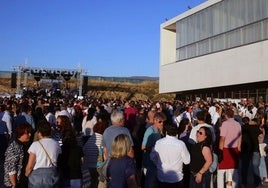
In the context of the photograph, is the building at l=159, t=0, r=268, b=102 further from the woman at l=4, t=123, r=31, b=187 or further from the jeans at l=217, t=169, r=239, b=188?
the woman at l=4, t=123, r=31, b=187

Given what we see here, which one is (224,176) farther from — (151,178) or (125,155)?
(125,155)

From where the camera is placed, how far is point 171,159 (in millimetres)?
6324

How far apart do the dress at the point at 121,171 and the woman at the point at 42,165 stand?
41.9 inches

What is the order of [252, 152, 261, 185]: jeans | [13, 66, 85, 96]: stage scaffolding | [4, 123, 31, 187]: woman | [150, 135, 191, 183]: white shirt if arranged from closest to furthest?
[4, 123, 31, 187]: woman, [150, 135, 191, 183]: white shirt, [252, 152, 261, 185]: jeans, [13, 66, 85, 96]: stage scaffolding

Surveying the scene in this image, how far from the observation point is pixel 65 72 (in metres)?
39.7

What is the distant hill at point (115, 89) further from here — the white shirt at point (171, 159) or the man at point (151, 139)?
the white shirt at point (171, 159)

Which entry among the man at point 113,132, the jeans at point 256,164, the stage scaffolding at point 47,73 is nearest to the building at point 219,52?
the stage scaffolding at point 47,73

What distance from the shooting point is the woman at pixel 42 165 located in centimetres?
580

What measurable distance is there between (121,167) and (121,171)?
47 millimetres

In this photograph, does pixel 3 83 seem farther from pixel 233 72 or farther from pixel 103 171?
pixel 103 171

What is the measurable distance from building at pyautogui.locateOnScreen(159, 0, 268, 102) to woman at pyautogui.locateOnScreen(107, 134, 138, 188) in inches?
1034

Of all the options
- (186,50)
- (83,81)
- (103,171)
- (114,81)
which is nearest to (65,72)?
(83,81)

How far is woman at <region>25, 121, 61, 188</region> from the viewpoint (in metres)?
5.80

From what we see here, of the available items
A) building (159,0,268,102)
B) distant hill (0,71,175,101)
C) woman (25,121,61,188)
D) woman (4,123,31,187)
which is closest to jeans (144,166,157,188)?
woman (25,121,61,188)
